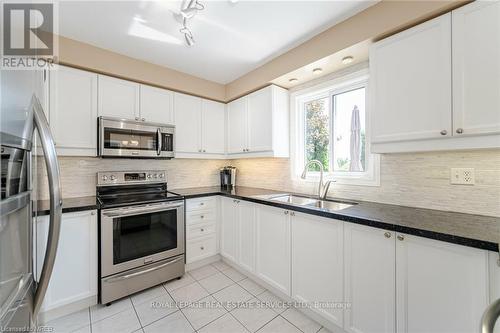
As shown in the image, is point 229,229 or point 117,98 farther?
point 229,229

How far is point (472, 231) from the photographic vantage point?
1.06 m

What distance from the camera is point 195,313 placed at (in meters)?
1.77

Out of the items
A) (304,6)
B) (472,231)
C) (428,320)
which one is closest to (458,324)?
(428,320)

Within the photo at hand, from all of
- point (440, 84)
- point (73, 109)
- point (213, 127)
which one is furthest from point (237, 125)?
point (440, 84)

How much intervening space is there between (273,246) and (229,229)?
73 cm

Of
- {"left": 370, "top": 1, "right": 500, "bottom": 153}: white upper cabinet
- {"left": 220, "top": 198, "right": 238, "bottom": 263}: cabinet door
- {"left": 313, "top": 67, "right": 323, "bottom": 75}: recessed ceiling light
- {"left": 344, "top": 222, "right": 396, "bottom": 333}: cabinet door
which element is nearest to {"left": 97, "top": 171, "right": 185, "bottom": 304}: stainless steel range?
{"left": 220, "top": 198, "right": 238, "bottom": 263}: cabinet door

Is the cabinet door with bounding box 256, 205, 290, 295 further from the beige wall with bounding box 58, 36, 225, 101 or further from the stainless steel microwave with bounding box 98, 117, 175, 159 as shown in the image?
the beige wall with bounding box 58, 36, 225, 101

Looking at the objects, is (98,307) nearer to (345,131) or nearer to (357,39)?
(345,131)

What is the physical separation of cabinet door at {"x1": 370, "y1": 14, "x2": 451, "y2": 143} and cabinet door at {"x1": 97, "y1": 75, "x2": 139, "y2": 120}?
237 centimetres

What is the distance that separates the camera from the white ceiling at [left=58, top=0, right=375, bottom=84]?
1558 millimetres

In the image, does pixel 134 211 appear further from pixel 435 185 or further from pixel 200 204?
pixel 435 185

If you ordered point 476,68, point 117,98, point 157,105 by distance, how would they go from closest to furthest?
point 476,68
point 117,98
point 157,105

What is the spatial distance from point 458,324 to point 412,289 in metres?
0.20

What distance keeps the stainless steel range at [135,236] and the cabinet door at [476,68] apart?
94.7 inches
